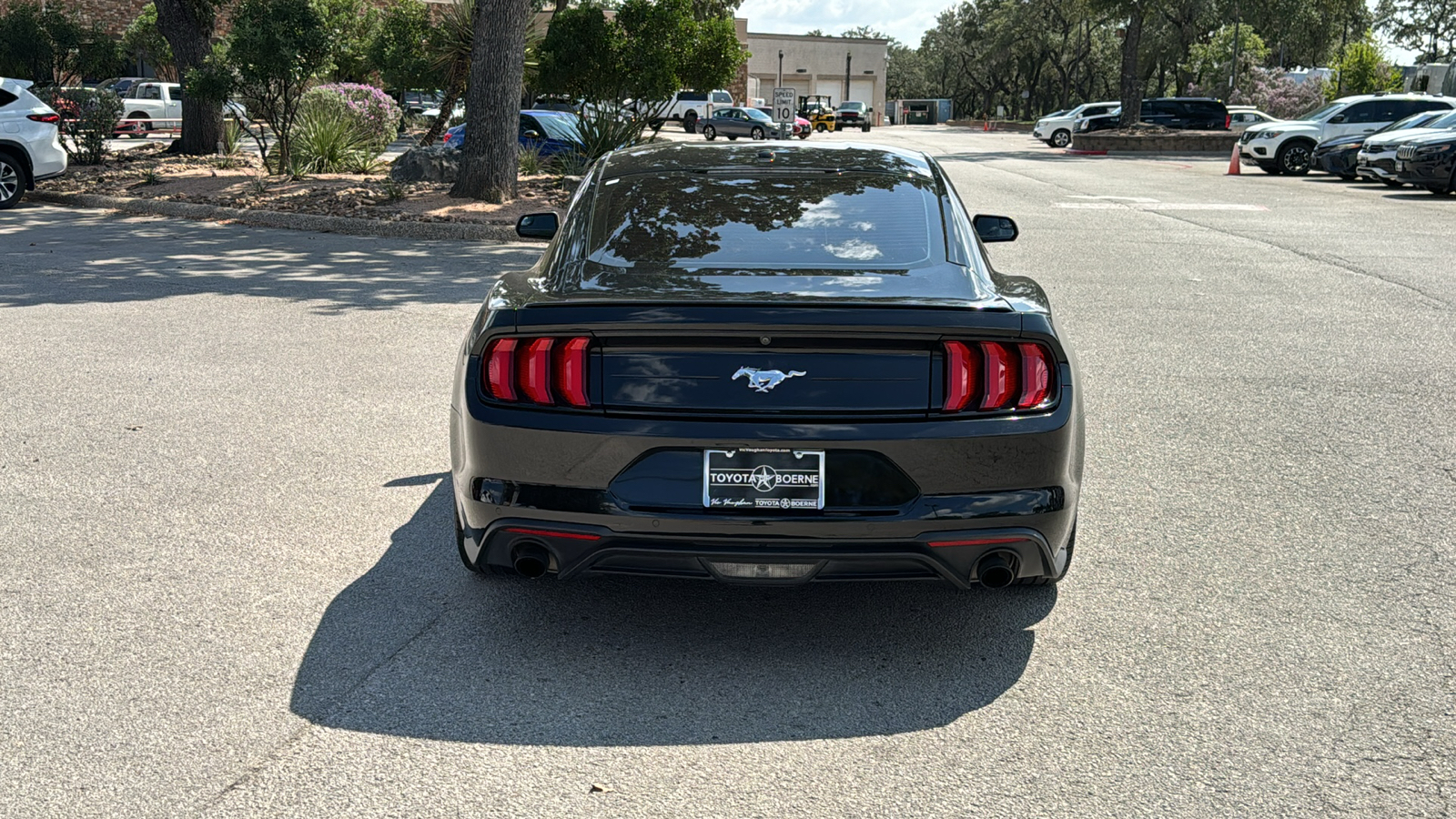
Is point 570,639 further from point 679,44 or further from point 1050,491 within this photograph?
point 679,44

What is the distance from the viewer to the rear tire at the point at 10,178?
716 inches

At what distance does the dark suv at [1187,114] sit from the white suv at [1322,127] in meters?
14.8

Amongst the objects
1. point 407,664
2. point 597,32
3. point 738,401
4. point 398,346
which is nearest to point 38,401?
point 398,346

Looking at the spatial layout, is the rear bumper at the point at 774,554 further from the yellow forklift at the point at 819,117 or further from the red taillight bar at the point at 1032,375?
the yellow forklift at the point at 819,117

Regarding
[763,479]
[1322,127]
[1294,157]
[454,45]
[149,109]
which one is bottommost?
[763,479]

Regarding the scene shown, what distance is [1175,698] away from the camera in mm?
3727

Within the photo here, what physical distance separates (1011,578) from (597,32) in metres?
18.1

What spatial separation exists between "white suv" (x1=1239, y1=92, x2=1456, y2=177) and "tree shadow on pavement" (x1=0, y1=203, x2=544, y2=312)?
70.7 feet

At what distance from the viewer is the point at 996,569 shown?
3.83 metres

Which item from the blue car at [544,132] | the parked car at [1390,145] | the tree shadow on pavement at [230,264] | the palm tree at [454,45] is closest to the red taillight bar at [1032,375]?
the tree shadow on pavement at [230,264]

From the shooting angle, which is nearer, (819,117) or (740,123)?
(740,123)

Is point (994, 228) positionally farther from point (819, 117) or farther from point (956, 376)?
point (819, 117)

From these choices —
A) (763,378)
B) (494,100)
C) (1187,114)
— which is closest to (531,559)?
(763,378)

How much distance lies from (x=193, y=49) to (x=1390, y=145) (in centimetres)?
Result: 2134
